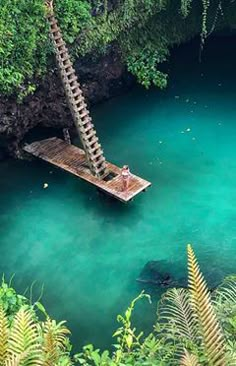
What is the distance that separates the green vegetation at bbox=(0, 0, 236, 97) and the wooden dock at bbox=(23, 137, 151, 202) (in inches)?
44.2

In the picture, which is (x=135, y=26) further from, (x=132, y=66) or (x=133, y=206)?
(x=133, y=206)

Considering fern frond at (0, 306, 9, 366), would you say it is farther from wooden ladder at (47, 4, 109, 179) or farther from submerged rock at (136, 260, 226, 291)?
wooden ladder at (47, 4, 109, 179)

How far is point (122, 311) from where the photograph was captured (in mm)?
7102

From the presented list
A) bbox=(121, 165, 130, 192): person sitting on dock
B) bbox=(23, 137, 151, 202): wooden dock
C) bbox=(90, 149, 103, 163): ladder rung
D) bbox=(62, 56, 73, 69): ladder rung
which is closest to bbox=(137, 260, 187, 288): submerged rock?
bbox=(23, 137, 151, 202): wooden dock

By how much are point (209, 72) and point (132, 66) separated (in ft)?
5.99

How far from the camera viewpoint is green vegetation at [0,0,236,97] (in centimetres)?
819

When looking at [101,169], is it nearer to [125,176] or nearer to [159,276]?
[125,176]

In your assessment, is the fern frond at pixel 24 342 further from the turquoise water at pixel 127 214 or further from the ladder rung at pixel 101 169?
the ladder rung at pixel 101 169

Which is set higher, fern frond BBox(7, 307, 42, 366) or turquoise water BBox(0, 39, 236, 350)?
fern frond BBox(7, 307, 42, 366)

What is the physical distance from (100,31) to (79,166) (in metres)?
2.44

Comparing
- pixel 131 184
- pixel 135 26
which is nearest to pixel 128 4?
pixel 135 26

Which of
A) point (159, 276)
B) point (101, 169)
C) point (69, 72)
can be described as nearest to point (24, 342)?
point (159, 276)

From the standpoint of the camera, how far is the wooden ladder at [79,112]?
8672 millimetres

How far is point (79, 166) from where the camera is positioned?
903cm
